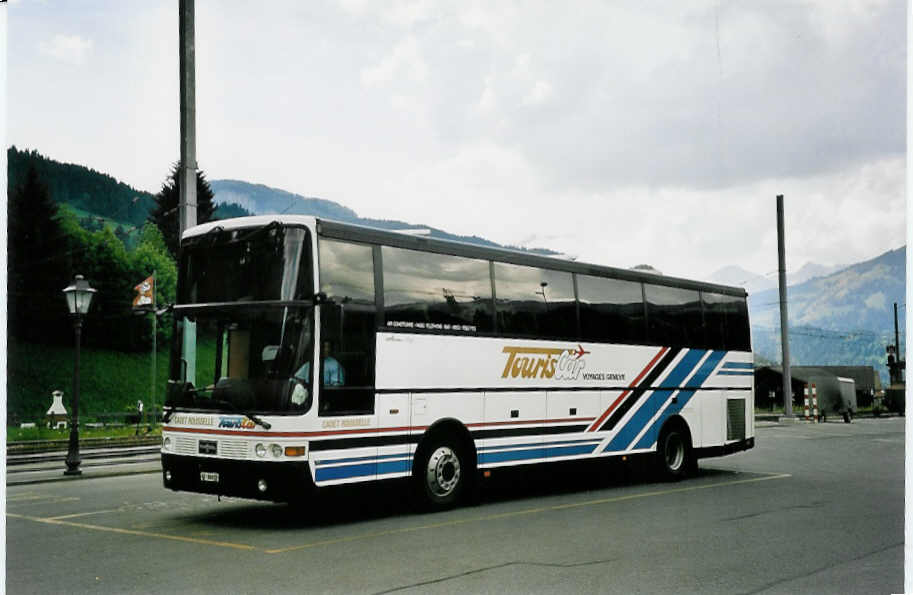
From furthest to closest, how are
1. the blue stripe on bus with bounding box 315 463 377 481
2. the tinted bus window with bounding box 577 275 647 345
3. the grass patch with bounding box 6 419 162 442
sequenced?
the grass patch with bounding box 6 419 162 442
the tinted bus window with bounding box 577 275 647 345
the blue stripe on bus with bounding box 315 463 377 481

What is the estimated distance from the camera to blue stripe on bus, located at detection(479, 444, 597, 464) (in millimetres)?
12906

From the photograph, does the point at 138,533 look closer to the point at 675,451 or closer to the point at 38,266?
the point at 675,451

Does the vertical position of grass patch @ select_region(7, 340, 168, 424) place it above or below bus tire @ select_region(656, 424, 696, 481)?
above

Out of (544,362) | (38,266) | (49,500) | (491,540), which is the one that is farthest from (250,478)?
(38,266)

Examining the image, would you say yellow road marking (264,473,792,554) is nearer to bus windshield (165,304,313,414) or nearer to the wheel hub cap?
the wheel hub cap

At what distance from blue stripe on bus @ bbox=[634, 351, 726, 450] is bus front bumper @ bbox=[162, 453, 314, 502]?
666 cm

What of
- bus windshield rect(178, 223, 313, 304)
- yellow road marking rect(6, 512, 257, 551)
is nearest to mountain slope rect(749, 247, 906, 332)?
bus windshield rect(178, 223, 313, 304)

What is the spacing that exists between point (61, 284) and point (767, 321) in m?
36.5

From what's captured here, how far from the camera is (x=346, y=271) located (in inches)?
445

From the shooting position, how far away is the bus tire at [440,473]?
1195 centimetres

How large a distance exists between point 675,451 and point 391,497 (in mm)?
5440

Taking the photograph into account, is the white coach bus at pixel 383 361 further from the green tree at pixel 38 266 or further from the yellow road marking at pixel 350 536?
the green tree at pixel 38 266

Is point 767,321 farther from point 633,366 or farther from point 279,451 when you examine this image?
point 279,451

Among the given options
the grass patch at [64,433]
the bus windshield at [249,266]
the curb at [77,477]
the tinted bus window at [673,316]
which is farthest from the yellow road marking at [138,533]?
the grass patch at [64,433]
